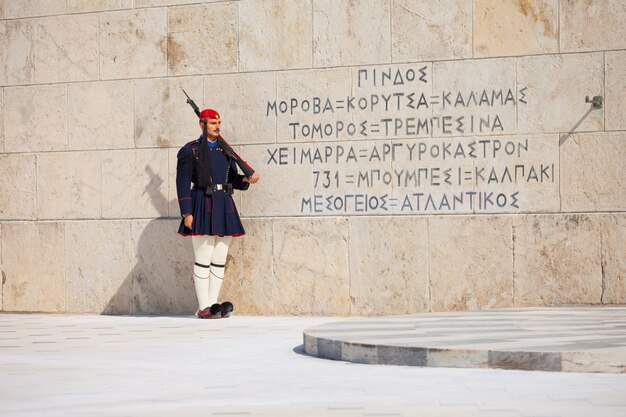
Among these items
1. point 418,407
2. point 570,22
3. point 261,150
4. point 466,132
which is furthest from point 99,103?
point 418,407

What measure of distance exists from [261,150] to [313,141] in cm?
62

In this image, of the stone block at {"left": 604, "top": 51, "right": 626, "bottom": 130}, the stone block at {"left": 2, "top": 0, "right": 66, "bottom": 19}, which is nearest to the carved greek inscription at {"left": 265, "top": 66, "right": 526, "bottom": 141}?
the stone block at {"left": 604, "top": 51, "right": 626, "bottom": 130}

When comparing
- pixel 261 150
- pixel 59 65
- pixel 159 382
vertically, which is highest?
pixel 59 65

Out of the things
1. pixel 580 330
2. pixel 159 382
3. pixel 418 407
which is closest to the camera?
pixel 418 407

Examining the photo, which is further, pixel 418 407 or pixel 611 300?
pixel 611 300

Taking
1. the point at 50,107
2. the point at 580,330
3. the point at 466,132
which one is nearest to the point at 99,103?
the point at 50,107

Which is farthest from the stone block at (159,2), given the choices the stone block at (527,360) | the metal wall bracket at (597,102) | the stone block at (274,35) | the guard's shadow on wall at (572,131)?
the stone block at (527,360)

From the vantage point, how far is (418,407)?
23.1 ft

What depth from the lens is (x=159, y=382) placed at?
8.40 meters

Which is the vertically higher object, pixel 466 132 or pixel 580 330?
pixel 466 132

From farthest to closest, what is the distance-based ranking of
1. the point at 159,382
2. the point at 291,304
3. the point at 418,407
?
1. the point at 291,304
2. the point at 159,382
3. the point at 418,407

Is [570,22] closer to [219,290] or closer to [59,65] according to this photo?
[219,290]

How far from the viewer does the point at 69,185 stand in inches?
590

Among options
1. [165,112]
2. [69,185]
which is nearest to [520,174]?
[165,112]
